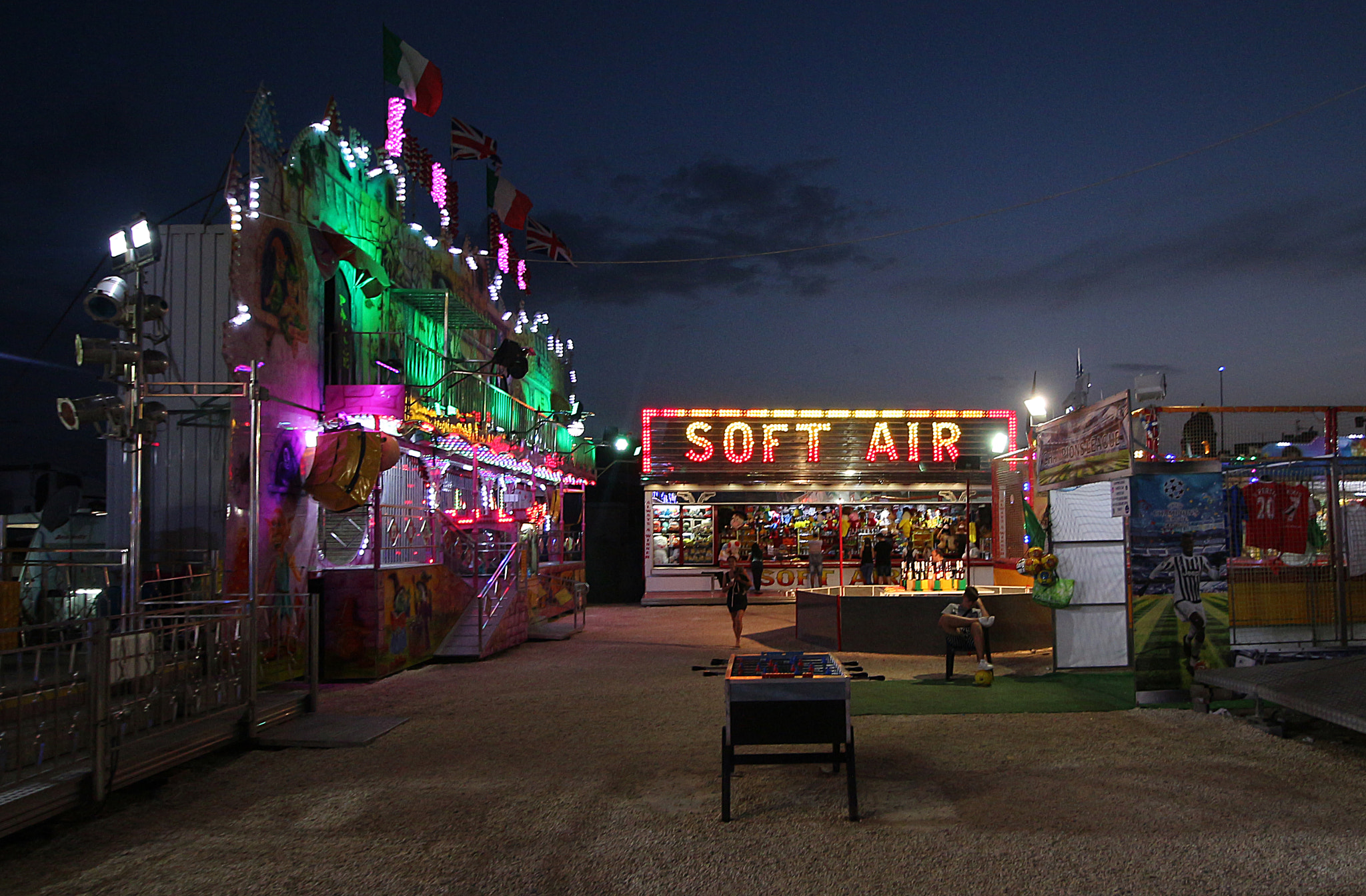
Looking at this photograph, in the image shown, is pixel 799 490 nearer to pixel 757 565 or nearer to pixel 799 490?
pixel 799 490

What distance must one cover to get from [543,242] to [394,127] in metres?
6.03

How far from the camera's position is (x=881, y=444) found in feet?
91.5

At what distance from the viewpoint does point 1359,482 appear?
1166 centimetres

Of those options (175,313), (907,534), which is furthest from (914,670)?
(907,534)

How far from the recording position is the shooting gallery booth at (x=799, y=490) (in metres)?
26.7

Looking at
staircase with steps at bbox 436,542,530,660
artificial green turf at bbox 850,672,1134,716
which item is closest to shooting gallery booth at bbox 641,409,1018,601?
staircase with steps at bbox 436,542,530,660

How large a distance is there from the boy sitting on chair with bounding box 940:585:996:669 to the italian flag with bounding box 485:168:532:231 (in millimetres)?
13036

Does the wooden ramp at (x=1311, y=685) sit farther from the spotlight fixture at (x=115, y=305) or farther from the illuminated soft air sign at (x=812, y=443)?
the illuminated soft air sign at (x=812, y=443)

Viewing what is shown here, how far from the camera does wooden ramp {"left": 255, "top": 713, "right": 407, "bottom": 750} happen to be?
887 centimetres

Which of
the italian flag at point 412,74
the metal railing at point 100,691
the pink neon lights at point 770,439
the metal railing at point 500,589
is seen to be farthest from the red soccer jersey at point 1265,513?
the pink neon lights at point 770,439

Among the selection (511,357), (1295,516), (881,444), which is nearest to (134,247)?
(511,357)

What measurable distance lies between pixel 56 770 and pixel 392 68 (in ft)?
39.5

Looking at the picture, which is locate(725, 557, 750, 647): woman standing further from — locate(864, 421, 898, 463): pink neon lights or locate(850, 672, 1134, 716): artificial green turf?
locate(864, 421, 898, 463): pink neon lights

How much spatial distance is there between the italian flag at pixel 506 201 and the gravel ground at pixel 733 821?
1346cm
